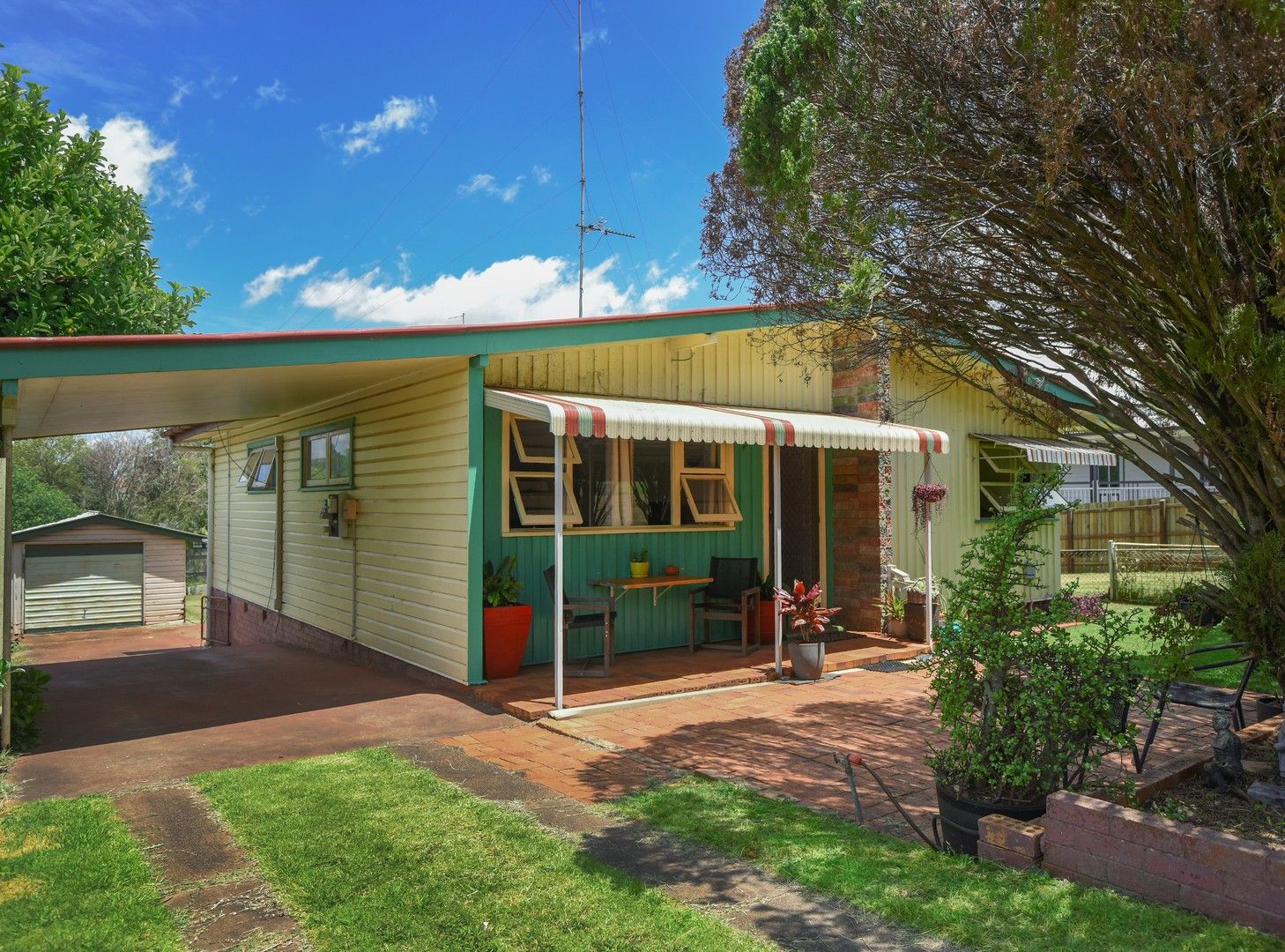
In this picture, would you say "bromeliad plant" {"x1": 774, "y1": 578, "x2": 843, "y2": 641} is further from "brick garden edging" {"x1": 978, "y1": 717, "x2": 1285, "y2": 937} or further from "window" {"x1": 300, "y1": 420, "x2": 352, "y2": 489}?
"window" {"x1": 300, "y1": 420, "x2": 352, "y2": 489}

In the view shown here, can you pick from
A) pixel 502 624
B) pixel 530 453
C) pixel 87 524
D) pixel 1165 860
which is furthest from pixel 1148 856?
pixel 87 524

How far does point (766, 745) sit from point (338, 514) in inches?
244

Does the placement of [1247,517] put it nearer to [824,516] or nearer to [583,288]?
[824,516]

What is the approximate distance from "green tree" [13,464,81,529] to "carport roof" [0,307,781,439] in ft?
61.9

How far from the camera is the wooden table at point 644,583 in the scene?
863cm

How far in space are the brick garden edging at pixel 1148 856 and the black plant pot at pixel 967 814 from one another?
0.18 ft

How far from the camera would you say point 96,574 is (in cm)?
1759

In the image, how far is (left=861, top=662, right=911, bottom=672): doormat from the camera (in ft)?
29.5

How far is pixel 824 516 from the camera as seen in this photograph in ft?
36.7

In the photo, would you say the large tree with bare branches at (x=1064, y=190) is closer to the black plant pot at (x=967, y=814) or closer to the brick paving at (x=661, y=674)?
the black plant pot at (x=967, y=814)

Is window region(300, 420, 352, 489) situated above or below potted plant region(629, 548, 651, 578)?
above

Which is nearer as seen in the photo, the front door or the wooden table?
the wooden table

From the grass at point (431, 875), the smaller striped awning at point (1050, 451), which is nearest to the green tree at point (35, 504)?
the smaller striped awning at point (1050, 451)

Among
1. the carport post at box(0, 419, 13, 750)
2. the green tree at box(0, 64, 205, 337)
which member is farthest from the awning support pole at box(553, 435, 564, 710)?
the green tree at box(0, 64, 205, 337)
